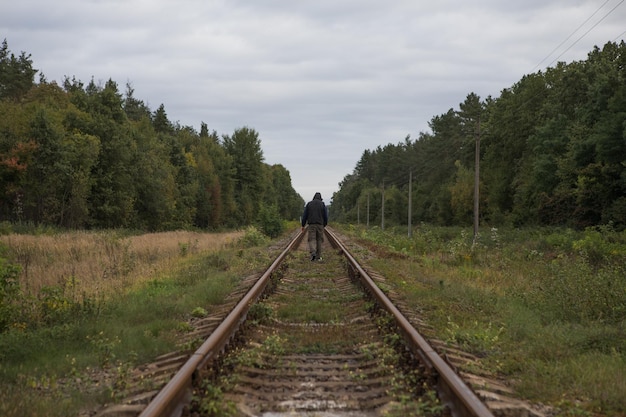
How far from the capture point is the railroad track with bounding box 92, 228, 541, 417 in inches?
177

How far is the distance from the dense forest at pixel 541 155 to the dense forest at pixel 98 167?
73.2 feet

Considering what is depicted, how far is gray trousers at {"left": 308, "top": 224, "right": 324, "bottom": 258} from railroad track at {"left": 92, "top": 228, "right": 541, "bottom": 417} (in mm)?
8750

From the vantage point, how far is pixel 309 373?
5668 mm

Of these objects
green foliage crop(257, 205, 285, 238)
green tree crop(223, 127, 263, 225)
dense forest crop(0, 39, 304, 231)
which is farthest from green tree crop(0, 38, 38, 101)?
green foliage crop(257, 205, 285, 238)

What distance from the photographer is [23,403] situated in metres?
4.53

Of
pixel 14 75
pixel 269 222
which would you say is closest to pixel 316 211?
pixel 269 222

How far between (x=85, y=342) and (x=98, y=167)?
49720 millimetres

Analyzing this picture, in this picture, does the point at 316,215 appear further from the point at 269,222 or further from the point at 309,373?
the point at 269,222

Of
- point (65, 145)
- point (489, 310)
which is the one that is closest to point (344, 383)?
point (489, 310)

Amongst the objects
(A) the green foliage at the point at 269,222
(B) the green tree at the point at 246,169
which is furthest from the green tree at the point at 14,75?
(A) the green foliage at the point at 269,222

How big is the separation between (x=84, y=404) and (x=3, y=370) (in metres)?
1.58

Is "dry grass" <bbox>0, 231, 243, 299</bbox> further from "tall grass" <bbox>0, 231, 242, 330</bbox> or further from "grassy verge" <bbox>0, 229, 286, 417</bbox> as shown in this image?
"grassy verge" <bbox>0, 229, 286, 417</bbox>

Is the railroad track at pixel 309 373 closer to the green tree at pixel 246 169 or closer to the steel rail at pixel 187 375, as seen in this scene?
the steel rail at pixel 187 375

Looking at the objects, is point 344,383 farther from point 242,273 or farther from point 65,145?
point 65,145
